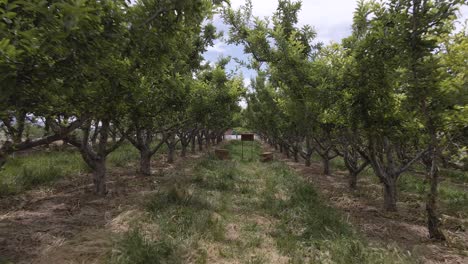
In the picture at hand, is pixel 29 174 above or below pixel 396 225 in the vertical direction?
above

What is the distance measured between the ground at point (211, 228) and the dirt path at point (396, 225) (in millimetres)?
26

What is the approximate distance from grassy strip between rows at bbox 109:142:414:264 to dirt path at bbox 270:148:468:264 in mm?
662

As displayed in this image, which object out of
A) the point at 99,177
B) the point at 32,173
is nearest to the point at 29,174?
the point at 32,173

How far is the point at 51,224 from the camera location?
6773 mm

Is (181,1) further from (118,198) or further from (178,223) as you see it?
(118,198)

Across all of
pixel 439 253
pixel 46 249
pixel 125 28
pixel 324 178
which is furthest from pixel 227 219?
pixel 324 178

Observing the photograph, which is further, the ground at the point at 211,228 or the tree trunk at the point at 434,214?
the tree trunk at the point at 434,214

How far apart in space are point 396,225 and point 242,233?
→ 3.94 m

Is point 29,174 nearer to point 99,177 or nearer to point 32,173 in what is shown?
point 32,173

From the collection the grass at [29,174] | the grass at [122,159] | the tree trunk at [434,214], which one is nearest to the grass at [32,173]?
the grass at [29,174]

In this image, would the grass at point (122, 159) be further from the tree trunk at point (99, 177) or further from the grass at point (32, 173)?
the tree trunk at point (99, 177)

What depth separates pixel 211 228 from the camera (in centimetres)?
638

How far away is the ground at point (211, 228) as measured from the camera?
511 centimetres

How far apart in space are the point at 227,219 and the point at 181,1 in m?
5.13
